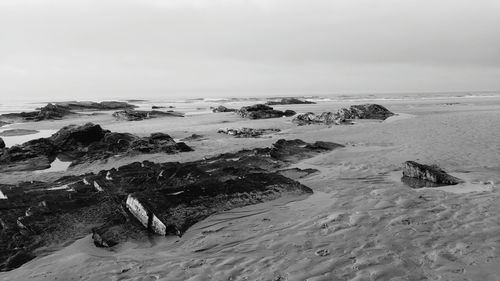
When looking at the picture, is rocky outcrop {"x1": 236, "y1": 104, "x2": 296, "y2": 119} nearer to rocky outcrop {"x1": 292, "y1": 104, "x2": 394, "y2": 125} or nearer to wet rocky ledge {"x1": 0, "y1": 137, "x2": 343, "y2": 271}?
rocky outcrop {"x1": 292, "y1": 104, "x2": 394, "y2": 125}

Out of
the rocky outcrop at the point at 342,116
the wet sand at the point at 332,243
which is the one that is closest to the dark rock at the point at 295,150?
the wet sand at the point at 332,243

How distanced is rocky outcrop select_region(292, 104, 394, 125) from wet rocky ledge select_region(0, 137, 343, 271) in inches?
697

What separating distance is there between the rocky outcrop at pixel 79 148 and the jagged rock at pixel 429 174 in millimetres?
9501

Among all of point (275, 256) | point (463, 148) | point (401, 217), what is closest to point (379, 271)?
point (275, 256)

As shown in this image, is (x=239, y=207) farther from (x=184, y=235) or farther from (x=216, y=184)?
(x=184, y=235)

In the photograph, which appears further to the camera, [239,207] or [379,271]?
[239,207]

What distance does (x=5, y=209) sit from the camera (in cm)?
789

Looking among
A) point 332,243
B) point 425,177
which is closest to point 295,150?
point 425,177

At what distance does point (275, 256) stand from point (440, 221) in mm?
3374

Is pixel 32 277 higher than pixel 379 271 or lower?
lower

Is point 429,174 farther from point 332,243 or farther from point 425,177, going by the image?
point 332,243

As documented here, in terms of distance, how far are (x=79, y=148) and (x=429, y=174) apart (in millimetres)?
15129

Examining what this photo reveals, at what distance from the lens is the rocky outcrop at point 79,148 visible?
14.9 m

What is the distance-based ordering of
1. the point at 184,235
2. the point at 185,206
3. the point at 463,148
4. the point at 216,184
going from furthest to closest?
1. the point at 463,148
2. the point at 216,184
3. the point at 185,206
4. the point at 184,235
